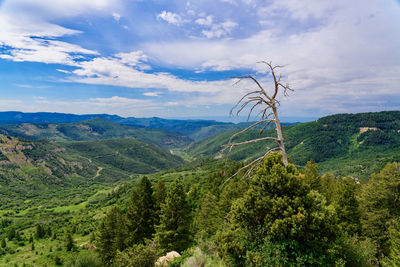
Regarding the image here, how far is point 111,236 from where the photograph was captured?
32031 mm

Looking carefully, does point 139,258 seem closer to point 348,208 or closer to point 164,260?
point 164,260

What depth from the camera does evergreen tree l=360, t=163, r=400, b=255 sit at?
75.0 feet

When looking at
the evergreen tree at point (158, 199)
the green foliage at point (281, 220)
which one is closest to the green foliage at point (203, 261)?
the green foliage at point (281, 220)

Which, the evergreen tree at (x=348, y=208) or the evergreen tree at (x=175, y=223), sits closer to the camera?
the evergreen tree at (x=348, y=208)

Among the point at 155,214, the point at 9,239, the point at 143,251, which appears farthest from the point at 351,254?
the point at 9,239

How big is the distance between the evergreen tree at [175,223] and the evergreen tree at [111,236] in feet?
22.0

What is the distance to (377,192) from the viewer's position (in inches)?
966

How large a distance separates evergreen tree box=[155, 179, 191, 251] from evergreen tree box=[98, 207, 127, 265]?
263 inches

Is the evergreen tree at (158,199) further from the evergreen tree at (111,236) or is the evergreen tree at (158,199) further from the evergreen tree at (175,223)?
the evergreen tree at (111,236)

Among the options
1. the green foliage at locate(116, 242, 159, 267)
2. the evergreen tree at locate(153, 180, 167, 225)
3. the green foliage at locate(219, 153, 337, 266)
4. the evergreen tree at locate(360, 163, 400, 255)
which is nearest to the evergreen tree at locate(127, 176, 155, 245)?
the evergreen tree at locate(153, 180, 167, 225)

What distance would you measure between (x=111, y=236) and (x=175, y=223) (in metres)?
12.5

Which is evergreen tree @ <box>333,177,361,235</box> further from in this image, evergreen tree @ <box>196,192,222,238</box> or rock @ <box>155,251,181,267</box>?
rock @ <box>155,251,181,267</box>

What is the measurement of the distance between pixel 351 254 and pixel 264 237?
6.16 meters

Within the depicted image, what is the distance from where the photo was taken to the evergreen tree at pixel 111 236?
29.6 m
